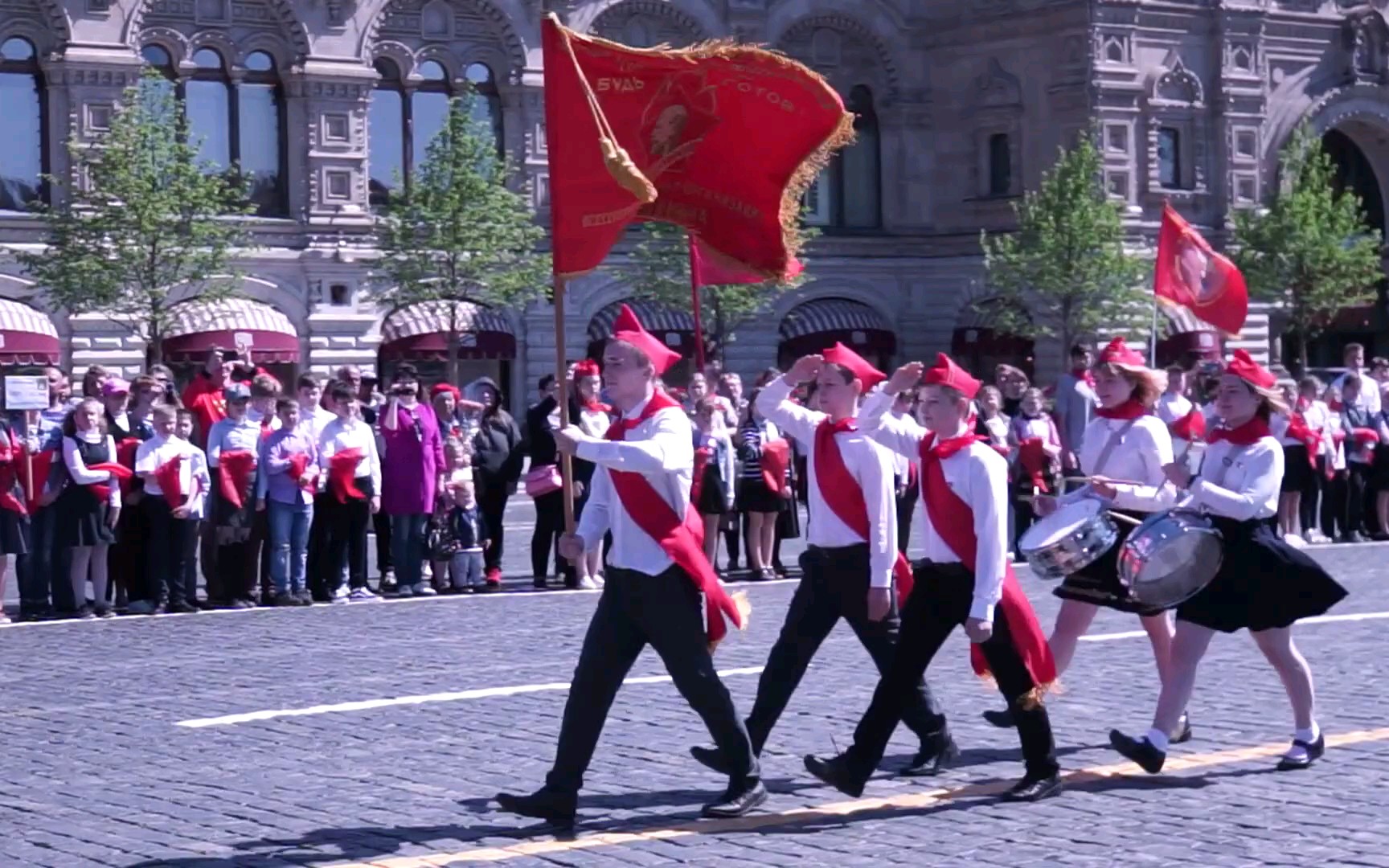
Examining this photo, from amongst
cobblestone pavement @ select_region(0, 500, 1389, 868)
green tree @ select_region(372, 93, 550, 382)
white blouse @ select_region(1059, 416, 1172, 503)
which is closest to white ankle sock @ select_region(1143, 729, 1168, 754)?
cobblestone pavement @ select_region(0, 500, 1389, 868)

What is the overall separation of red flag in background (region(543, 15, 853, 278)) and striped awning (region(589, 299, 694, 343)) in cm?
3498

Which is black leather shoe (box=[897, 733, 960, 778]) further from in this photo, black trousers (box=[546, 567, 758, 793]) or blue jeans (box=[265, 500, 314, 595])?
blue jeans (box=[265, 500, 314, 595])

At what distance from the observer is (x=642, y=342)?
9102 millimetres

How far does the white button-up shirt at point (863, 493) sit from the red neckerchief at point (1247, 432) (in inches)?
56.8

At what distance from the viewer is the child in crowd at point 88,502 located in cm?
1692

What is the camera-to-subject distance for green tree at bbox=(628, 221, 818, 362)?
44500mm

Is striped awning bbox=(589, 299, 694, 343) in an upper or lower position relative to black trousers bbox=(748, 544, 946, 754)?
upper

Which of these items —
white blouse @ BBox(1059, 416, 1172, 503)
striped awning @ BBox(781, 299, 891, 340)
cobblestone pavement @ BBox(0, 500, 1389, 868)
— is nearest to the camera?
cobblestone pavement @ BBox(0, 500, 1389, 868)

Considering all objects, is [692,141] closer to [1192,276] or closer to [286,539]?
[286,539]

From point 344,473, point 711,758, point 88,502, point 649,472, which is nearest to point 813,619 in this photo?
point 711,758

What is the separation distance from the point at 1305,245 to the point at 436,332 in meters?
18.4

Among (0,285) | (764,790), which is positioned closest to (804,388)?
(764,790)

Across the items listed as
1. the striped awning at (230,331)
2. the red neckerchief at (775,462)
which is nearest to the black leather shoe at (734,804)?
the red neckerchief at (775,462)

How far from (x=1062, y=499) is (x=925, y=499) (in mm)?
1177
